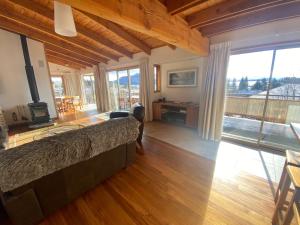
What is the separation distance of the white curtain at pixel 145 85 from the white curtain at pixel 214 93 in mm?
2062

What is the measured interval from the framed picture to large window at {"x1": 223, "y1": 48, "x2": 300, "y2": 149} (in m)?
1.16

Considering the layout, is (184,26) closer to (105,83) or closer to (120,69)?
(120,69)

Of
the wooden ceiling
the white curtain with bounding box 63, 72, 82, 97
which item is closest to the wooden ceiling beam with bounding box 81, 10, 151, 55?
the wooden ceiling

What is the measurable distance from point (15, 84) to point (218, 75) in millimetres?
6325

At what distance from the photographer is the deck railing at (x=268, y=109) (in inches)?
109

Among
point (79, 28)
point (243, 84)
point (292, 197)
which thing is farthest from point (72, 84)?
point (292, 197)

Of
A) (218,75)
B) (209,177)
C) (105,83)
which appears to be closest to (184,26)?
(218,75)

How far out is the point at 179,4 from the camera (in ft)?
6.09

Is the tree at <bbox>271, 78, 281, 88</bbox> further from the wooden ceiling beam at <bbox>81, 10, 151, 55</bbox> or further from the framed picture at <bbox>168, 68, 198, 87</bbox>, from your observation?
the wooden ceiling beam at <bbox>81, 10, 151, 55</bbox>

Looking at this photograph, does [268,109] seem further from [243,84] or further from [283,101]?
[243,84]

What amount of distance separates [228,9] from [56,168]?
3035 millimetres

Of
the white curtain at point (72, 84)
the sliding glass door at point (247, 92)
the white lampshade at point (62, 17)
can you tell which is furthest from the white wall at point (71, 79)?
the sliding glass door at point (247, 92)

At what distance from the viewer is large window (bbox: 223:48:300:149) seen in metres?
2.62

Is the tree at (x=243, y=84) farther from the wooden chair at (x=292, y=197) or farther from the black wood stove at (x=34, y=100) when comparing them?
the black wood stove at (x=34, y=100)
